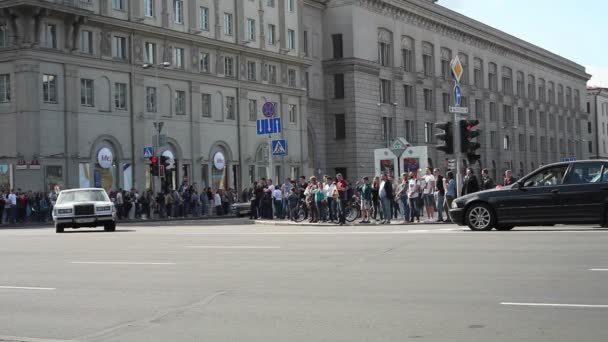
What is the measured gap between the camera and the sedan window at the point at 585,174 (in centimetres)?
2073

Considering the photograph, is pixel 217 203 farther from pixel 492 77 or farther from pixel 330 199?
pixel 492 77

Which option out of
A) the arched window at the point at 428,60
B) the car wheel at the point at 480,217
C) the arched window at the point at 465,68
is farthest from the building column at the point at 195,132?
the arched window at the point at 465,68

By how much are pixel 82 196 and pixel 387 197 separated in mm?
10429

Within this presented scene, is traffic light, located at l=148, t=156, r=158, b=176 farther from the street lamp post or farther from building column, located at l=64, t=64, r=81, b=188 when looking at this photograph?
building column, located at l=64, t=64, r=81, b=188

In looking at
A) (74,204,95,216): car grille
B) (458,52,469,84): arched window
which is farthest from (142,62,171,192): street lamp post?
(458,52,469,84): arched window

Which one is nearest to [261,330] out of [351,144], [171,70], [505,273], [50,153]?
[505,273]

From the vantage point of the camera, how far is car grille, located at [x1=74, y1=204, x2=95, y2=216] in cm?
2959

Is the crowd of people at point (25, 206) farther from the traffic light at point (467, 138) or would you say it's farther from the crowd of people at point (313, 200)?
the traffic light at point (467, 138)

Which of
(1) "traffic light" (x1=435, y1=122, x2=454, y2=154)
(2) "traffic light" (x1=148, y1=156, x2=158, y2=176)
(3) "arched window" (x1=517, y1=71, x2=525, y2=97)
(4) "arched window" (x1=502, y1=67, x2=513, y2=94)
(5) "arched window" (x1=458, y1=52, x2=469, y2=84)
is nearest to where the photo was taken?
(1) "traffic light" (x1=435, y1=122, x2=454, y2=154)

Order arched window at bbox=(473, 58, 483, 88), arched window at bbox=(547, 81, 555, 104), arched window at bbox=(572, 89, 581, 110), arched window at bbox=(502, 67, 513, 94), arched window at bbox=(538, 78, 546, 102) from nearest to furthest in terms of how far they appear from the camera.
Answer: arched window at bbox=(473, 58, 483, 88)
arched window at bbox=(502, 67, 513, 94)
arched window at bbox=(538, 78, 546, 102)
arched window at bbox=(547, 81, 555, 104)
arched window at bbox=(572, 89, 581, 110)

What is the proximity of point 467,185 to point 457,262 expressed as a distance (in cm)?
1414

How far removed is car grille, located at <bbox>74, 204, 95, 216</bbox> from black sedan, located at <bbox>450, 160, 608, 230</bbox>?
1360 centimetres

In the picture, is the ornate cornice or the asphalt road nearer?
the asphalt road

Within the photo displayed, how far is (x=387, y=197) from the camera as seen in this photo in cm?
3103
